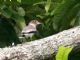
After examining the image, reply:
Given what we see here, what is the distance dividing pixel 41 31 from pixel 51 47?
0.50 metres

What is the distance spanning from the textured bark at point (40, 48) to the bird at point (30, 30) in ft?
1.08

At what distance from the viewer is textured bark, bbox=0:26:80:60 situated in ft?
3.36

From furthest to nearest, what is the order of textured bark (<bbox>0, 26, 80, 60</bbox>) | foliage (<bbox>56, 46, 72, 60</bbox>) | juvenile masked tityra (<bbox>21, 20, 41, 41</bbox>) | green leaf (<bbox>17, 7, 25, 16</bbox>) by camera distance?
1. green leaf (<bbox>17, 7, 25, 16</bbox>)
2. juvenile masked tityra (<bbox>21, 20, 41, 41</bbox>)
3. textured bark (<bbox>0, 26, 80, 60</bbox>)
4. foliage (<bbox>56, 46, 72, 60</bbox>)

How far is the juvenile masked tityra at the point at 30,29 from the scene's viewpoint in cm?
141

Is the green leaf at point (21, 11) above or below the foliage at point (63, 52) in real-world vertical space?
above

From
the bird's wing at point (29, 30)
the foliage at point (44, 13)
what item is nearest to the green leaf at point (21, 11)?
the foliage at point (44, 13)

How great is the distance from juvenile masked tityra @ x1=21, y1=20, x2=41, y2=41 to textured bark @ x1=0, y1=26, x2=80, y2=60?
328 mm

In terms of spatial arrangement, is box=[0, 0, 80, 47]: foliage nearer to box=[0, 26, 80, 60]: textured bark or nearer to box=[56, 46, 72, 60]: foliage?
box=[0, 26, 80, 60]: textured bark

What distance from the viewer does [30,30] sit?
1426 millimetres

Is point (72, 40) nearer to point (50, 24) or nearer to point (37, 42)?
point (37, 42)

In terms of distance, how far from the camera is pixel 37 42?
3.55ft

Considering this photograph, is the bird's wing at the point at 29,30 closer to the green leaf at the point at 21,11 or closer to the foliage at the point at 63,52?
the green leaf at the point at 21,11

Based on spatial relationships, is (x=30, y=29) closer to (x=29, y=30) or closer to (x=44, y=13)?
(x=29, y=30)

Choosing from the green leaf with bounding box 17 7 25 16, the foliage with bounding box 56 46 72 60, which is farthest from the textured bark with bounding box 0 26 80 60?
the green leaf with bounding box 17 7 25 16
